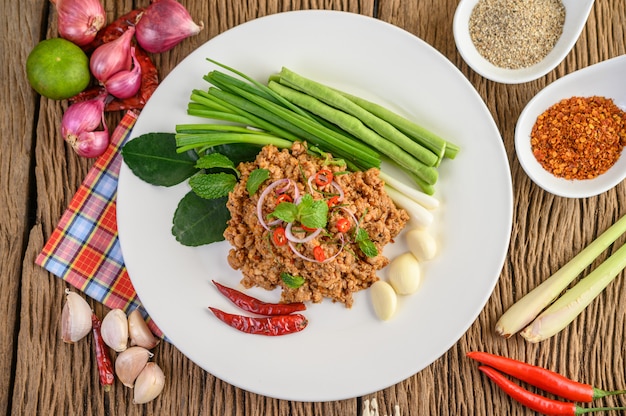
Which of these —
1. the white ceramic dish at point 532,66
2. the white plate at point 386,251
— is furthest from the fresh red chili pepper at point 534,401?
the white ceramic dish at point 532,66

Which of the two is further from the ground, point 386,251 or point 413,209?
point 413,209

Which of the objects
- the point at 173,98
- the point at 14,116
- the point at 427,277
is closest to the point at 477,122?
the point at 427,277

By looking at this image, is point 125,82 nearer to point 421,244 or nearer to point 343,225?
point 343,225

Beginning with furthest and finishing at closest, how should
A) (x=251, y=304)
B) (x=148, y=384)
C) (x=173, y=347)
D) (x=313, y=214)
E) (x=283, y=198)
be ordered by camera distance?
(x=173, y=347), (x=148, y=384), (x=251, y=304), (x=283, y=198), (x=313, y=214)

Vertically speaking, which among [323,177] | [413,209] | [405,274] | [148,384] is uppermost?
[323,177]

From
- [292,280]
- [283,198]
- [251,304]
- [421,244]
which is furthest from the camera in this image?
[251,304]

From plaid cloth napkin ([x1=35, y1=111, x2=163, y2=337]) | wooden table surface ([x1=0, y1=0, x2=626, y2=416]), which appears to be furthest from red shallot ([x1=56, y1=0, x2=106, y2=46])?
plaid cloth napkin ([x1=35, y1=111, x2=163, y2=337])

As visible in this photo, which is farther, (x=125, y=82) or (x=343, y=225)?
(x=125, y=82)

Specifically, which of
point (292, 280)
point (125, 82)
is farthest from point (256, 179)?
point (125, 82)
